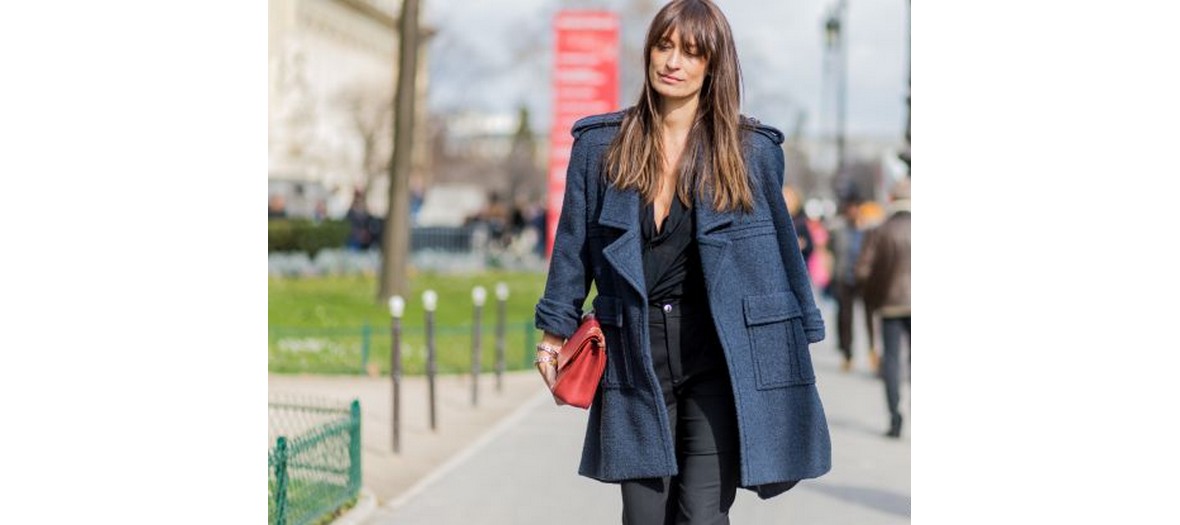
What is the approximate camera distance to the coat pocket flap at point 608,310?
5137mm

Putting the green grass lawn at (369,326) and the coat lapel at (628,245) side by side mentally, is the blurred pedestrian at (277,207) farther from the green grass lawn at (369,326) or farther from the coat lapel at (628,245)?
the coat lapel at (628,245)

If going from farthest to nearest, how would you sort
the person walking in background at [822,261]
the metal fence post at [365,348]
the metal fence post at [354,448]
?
1. the person walking in background at [822,261]
2. the metal fence post at [365,348]
3. the metal fence post at [354,448]

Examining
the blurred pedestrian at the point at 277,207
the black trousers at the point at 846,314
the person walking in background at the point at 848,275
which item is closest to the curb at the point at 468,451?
the person walking in background at the point at 848,275

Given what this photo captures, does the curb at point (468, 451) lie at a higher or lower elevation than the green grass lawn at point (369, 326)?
lower

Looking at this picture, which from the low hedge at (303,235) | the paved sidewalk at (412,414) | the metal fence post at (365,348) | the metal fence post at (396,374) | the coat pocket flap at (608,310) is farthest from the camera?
the low hedge at (303,235)

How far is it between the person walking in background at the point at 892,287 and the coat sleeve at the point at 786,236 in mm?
7758

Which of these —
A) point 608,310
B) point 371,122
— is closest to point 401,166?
point 608,310

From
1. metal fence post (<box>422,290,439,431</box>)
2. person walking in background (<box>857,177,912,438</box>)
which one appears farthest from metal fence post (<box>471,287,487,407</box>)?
person walking in background (<box>857,177,912,438</box>)
